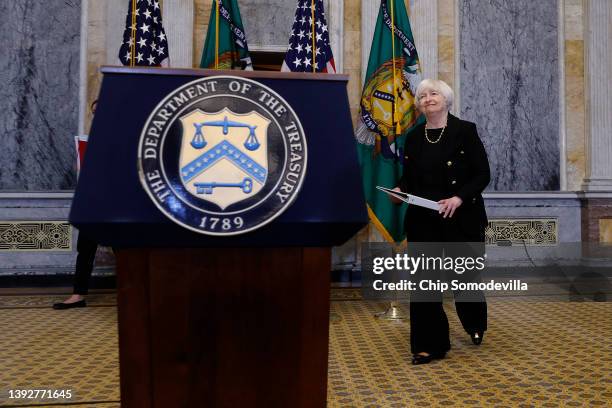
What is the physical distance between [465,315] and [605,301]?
7.26 feet

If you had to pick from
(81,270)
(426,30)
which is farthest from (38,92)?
(426,30)

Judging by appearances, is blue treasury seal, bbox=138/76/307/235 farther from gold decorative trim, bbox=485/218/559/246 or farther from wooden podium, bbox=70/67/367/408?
gold decorative trim, bbox=485/218/559/246

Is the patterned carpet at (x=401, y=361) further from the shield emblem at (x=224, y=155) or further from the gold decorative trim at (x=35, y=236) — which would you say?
the gold decorative trim at (x=35, y=236)

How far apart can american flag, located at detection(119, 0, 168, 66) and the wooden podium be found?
134 inches

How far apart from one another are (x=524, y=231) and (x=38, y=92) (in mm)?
5595

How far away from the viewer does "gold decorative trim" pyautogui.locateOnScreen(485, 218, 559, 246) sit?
232 inches

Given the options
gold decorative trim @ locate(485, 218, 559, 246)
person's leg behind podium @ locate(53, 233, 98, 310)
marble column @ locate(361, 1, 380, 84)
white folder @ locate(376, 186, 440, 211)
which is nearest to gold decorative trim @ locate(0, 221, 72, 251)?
person's leg behind podium @ locate(53, 233, 98, 310)

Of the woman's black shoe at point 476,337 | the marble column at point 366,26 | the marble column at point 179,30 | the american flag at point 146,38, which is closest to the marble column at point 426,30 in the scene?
the marble column at point 366,26

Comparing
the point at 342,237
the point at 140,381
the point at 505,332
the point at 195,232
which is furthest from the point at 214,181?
the point at 505,332

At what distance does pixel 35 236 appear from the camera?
17.3 ft

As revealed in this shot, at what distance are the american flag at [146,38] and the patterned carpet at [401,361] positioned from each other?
6.83ft

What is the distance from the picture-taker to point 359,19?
18.7 ft

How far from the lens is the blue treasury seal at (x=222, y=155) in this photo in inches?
42.7

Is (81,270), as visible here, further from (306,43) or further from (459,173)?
(459,173)
